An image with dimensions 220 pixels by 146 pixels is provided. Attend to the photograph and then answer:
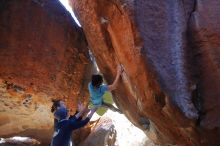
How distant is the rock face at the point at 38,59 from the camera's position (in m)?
7.80

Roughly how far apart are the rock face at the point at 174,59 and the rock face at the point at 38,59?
7.54 feet

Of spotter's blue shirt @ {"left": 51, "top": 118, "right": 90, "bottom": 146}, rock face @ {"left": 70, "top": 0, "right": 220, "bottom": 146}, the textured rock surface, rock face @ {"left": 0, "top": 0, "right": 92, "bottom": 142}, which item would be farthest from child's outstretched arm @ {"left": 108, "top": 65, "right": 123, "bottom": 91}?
the textured rock surface

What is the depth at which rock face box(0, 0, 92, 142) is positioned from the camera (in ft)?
25.6

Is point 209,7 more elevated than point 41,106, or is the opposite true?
point 209,7

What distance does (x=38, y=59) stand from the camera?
8.00 metres

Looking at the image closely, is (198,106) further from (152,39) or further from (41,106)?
(41,106)

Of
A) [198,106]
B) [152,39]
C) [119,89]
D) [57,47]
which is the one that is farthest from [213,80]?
[57,47]

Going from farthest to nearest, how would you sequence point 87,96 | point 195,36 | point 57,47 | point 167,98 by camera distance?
1. point 87,96
2. point 57,47
3. point 195,36
4. point 167,98

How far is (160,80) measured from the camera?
5566 mm

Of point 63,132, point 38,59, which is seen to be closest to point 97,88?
point 63,132

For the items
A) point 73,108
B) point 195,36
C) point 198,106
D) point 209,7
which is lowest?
point 73,108

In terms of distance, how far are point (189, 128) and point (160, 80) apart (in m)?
1.00

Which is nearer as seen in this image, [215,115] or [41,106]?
[215,115]

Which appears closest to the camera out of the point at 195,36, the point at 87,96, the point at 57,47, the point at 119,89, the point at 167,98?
the point at 167,98
